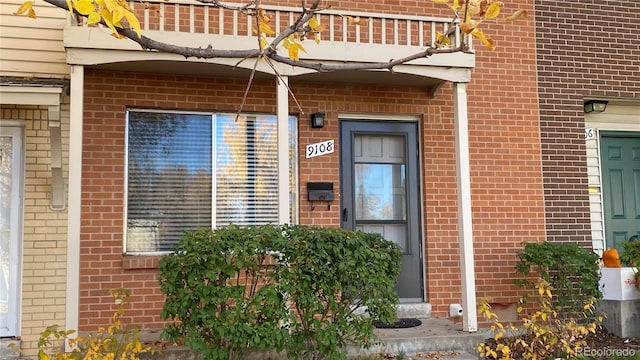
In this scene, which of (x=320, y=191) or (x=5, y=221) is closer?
(x=5, y=221)

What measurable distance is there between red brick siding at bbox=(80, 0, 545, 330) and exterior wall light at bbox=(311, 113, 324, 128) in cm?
7

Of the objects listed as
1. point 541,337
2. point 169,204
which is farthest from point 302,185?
point 541,337

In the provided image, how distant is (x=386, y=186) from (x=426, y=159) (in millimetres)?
557

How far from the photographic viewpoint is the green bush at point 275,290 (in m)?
4.69

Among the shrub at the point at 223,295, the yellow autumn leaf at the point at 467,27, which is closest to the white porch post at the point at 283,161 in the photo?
the shrub at the point at 223,295

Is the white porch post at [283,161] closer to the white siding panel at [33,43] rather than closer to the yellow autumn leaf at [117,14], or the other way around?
the white siding panel at [33,43]

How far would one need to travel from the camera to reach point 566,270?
621cm

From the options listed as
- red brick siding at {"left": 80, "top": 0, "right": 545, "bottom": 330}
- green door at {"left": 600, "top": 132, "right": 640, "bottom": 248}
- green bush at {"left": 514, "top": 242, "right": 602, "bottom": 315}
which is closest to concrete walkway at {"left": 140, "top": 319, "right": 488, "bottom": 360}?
red brick siding at {"left": 80, "top": 0, "right": 545, "bottom": 330}

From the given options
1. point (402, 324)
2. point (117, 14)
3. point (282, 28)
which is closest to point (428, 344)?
point (402, 324)

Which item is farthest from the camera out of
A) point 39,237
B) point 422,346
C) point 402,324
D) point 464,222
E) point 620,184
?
point 620,184

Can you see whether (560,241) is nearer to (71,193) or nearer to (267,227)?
(267,227)

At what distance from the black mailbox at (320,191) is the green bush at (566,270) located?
88.0 inches

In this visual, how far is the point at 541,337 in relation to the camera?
19.5 ft

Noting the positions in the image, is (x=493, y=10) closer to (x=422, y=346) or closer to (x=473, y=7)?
(x=473, y=7)
